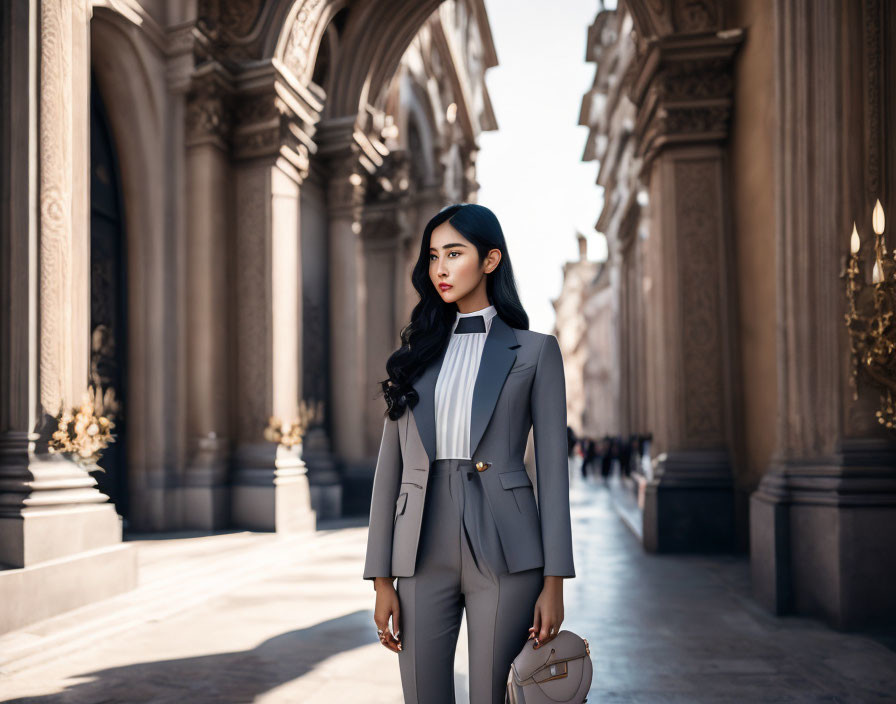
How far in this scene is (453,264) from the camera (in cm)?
236

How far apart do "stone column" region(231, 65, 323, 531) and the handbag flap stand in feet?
28.7

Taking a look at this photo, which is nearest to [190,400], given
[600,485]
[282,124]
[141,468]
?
[141,468]

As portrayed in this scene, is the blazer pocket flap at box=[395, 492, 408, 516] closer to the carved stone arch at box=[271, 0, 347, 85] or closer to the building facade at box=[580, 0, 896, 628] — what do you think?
the building facade at box=[580, 0, 896, 628]

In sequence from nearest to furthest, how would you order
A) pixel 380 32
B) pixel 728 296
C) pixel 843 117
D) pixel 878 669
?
pixel 878 669 → pixel 843 117 → pixel 728 296 → pixel 380 32

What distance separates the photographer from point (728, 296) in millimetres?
9422

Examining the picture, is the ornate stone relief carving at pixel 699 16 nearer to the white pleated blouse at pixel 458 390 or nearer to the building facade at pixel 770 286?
the building facade at pixel 770 286

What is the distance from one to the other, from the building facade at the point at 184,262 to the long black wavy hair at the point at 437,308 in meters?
4.35

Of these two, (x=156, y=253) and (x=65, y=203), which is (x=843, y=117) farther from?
(x=156, y=253)

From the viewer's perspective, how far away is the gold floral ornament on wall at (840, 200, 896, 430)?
4895mm

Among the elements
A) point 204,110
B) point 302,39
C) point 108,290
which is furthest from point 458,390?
point 302,39

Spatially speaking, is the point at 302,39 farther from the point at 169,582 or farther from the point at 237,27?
the point at 169,582

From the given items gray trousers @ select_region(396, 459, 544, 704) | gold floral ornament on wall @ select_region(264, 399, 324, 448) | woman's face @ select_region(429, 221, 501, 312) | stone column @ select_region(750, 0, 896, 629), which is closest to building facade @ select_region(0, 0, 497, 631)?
gold floral ornament on wall @ select_region(264, 399, 324, 448)

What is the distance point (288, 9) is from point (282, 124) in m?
1.63

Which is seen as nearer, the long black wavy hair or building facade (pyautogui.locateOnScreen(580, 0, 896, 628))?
the long black wavy hair
